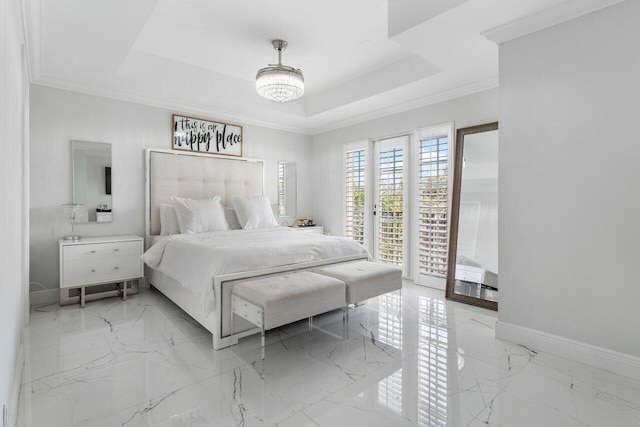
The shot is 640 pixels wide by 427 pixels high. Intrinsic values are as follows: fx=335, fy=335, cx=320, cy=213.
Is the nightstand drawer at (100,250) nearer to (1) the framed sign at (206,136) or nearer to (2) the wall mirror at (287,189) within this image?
(1) the framed sign at (206,136)

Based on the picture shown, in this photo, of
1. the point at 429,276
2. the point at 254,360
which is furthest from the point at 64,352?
the point at 429,276

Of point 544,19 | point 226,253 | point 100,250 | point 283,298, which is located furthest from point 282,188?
point 544,19

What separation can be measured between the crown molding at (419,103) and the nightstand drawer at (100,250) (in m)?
3.37

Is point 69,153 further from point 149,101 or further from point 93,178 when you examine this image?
point 149,101

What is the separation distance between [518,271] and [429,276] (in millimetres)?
1679

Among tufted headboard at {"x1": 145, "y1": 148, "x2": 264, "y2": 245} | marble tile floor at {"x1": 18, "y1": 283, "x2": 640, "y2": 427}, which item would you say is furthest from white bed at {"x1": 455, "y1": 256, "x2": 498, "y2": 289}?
tufted headboard at {"x1": 145, "y1": 148, "x2": 264, "y2": 245}

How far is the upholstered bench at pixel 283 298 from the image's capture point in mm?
2207

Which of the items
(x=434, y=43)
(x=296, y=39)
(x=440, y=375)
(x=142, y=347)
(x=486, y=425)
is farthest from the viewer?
(x=296, y=39)

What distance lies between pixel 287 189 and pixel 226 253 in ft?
9.93

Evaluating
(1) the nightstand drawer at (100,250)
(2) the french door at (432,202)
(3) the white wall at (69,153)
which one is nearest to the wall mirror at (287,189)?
(3) the white wall at (69,153)

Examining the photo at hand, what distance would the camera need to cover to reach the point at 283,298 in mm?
2250

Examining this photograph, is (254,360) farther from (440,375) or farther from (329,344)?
(440,375)

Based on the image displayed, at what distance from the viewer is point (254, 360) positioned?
7.61 feet

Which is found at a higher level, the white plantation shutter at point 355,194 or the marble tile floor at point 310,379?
the white plantation shutter at point 355,194
